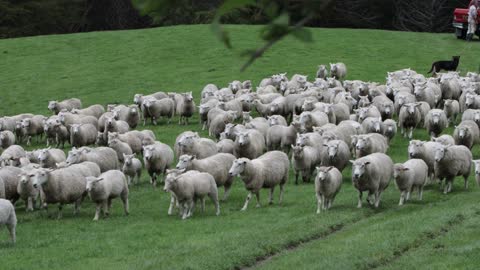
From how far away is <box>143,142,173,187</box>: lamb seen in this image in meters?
19.4

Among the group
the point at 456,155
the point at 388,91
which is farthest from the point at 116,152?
the point at 388,91

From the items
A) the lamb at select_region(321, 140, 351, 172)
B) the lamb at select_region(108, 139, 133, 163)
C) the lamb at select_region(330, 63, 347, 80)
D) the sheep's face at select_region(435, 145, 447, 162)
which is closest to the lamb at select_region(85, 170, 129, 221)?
the lamb at select_region(108, 139, 133, 163)

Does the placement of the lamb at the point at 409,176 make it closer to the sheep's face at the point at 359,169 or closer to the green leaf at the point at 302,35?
the sheep's face at the point at 359,169

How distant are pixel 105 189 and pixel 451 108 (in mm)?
13455

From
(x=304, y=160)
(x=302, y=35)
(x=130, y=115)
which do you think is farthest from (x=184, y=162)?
(x=302, y=35)

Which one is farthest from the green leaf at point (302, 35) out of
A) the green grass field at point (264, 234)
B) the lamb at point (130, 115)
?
the lamb at point (130, 115)

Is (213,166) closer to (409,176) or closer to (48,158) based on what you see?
(409,176)

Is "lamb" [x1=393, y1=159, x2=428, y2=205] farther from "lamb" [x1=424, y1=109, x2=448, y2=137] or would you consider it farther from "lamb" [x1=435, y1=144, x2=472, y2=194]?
"lamb" [x1=424, y1=109, x2=448, y2=137]

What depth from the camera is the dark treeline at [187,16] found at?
58.2 metres

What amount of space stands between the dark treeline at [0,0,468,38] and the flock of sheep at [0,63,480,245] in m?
28.0

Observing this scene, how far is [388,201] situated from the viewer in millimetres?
17000

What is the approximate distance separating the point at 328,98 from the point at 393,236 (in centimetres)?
1454

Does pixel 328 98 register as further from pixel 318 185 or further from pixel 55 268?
pixel 55 268

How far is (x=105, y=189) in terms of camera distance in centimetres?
1598
